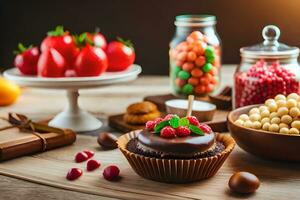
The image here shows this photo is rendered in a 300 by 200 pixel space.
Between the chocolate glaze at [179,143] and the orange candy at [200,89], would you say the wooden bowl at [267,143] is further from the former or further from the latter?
the orange candy at [200,89]

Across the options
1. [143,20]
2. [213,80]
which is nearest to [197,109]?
[213,80]

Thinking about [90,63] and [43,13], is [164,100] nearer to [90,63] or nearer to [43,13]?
[90,63]

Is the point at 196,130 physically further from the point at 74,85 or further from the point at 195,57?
A: the point at 195,57

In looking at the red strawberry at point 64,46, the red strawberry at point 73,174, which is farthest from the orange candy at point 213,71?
the red strawberry at point 73,174

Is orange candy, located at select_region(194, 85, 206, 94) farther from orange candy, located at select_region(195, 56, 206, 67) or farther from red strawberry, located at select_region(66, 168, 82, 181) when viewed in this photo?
red strawberry, located at select_region(66, 168, 82, 181)

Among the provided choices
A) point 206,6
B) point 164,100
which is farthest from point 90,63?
point 206,6
